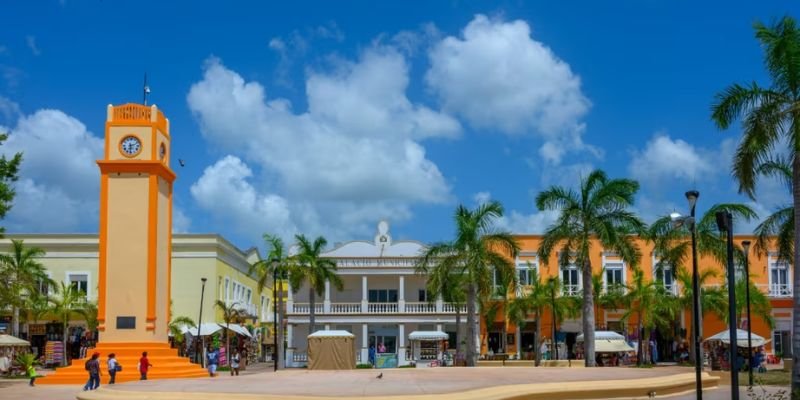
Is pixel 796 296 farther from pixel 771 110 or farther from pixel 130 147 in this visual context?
pixel 130 147

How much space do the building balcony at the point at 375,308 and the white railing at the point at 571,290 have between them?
7086mm

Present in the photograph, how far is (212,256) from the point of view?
6412 centimetres

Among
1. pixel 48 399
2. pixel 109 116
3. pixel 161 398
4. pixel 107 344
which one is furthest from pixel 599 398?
pixel 109 116

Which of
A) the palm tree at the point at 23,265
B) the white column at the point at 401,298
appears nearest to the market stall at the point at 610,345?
the white column at the point at 401,298

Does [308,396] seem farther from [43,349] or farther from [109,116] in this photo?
[43,349]

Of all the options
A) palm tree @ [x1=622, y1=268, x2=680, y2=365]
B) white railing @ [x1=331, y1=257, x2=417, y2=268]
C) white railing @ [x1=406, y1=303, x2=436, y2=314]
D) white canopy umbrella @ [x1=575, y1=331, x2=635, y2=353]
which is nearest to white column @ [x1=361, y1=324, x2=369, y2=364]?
white railing @ [x1=406, y1=303, x2=436, y2=314]

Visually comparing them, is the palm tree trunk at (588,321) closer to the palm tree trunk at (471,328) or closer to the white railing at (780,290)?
the palm tree trunk at (471,328)

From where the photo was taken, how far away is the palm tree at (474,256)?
4347 cm

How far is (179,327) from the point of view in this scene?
5966 cm

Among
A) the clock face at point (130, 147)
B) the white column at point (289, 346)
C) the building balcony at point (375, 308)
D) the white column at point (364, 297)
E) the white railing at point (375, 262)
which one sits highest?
the clock face at point (130, 147)

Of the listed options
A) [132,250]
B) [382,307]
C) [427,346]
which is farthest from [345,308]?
[132,250]

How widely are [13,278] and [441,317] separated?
28019 millimetres

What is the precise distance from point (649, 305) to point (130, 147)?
29.6 metres

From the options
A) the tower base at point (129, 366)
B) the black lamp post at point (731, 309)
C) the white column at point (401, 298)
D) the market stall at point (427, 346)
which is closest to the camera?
the black lamp post at point (731, 309)
